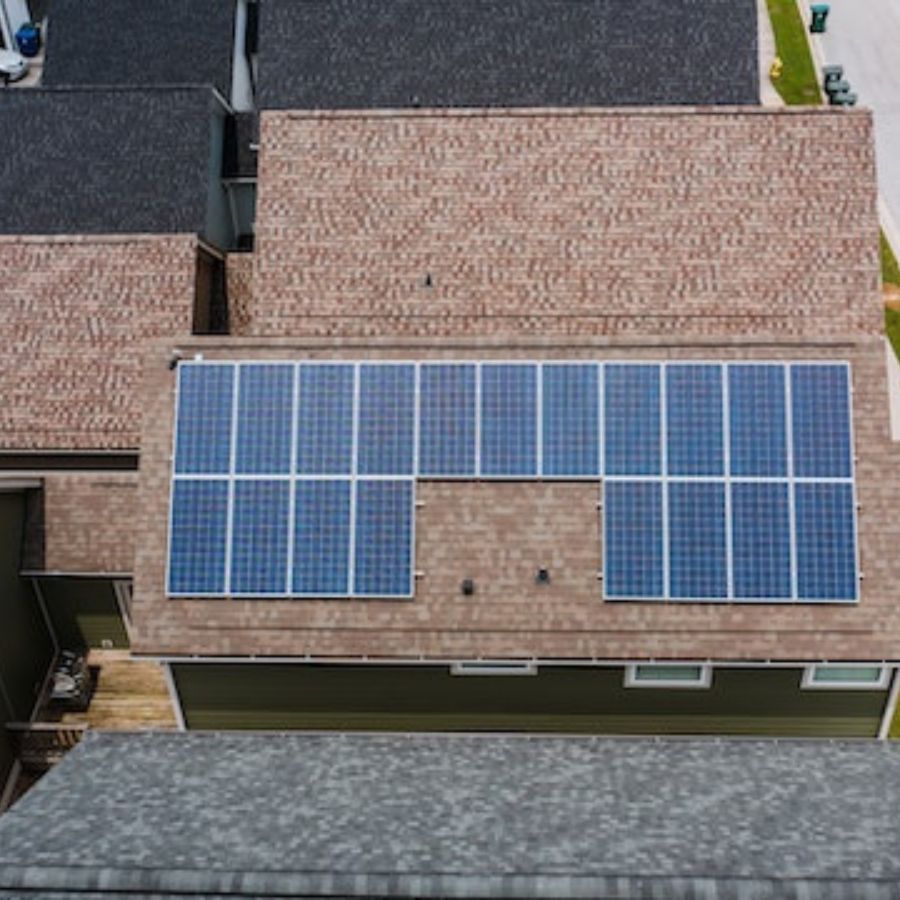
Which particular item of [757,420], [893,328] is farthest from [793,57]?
[757,420]

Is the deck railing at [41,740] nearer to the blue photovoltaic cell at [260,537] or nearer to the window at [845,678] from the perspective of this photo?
the blue photovoltaic cell at [260,537]

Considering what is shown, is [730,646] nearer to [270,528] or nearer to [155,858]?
[270,528]

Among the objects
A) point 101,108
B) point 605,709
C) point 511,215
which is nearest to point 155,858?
point 605,709

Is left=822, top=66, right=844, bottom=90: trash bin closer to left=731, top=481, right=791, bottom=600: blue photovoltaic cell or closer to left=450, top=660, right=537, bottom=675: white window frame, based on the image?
left=731, top=481, right=791, bottom=600: blue photovoltaic cell

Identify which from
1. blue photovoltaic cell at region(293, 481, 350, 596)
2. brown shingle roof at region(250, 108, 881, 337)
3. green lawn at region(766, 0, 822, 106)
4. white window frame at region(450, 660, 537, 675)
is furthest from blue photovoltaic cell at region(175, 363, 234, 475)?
green lawn at region(766, 0, 822, 106)

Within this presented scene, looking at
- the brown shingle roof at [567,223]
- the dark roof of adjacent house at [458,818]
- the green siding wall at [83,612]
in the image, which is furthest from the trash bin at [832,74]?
the green siding wall at [83,612]

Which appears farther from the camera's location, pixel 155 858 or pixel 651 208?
pixel 651 208
